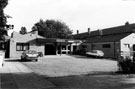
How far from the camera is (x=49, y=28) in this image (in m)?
67.1

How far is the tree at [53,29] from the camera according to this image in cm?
6566

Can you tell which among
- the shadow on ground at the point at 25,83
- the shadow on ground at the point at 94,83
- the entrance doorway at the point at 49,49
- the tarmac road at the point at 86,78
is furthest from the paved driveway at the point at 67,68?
the entrance doorway at the point at 49,49

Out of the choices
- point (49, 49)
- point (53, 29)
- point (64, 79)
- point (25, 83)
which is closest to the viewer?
point (25, 83)

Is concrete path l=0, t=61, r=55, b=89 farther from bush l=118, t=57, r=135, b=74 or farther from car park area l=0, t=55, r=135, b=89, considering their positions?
bush l=118, t=57, r=135, b=74

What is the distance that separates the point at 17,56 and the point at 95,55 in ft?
47.8

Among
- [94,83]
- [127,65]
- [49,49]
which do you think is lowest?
[94,83]

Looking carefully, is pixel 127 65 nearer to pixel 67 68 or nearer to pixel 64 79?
pixel 64 79

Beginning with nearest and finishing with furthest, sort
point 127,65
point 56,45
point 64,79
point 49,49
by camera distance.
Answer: point 64,79 < point 127,65 < point 56,45 < point 49,49

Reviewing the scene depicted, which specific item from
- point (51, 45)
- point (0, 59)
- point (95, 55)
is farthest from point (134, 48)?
point (0, 59)

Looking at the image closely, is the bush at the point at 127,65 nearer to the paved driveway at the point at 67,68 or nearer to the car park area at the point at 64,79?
the car park area at the point at 64,79

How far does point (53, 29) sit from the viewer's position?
6650 centimetres

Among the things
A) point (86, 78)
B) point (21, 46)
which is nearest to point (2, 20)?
point (86, 78)

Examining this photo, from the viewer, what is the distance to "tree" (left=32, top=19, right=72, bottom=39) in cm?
6566

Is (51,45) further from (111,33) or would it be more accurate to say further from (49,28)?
(49,28)
